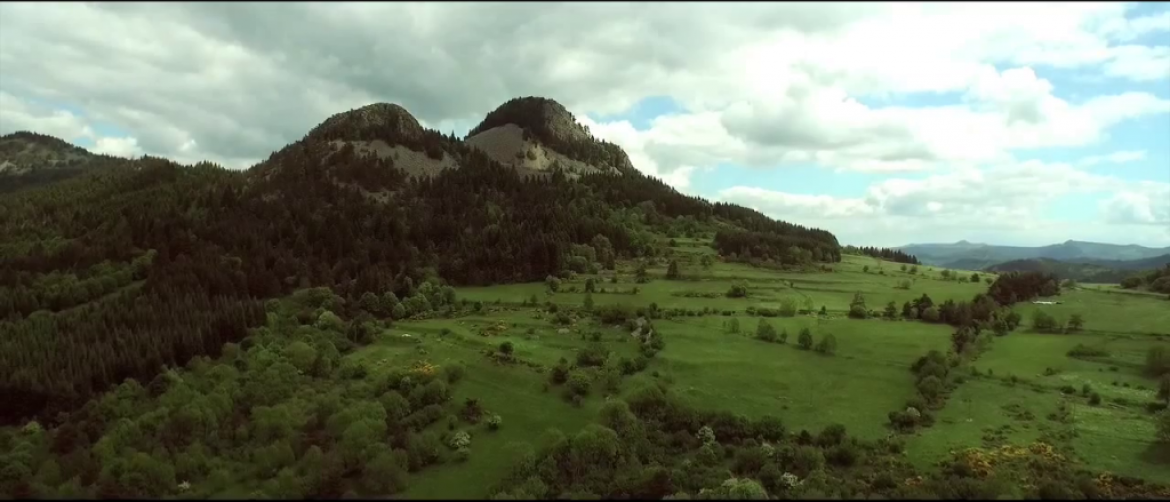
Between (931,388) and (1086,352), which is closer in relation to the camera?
(931,388)

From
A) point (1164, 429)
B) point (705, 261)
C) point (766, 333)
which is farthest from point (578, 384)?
point (705, 261)

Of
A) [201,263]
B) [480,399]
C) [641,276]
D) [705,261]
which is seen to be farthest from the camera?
[705,261]

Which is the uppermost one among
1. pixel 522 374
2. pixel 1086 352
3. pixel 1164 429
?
pixel 1086 352

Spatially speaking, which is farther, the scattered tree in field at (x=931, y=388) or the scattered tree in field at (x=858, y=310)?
the scattered tree in field at (x=858, y=310)

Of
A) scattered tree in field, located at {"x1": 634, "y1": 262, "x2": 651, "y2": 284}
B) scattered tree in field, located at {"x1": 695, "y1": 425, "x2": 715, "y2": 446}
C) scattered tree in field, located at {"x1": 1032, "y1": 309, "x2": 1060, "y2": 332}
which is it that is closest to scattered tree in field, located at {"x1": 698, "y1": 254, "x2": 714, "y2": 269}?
scattered tree in field, located at {"x1": 634, "y1": 262, "x2": 651, "y2": 284}

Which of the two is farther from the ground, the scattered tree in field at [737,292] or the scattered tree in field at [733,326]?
the scattered tree in field at [737,292]

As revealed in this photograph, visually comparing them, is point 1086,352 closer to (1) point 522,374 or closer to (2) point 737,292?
(2) point 737,292

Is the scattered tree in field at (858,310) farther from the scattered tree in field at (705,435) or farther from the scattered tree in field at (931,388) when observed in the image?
the scattered tree in field at (705,435)

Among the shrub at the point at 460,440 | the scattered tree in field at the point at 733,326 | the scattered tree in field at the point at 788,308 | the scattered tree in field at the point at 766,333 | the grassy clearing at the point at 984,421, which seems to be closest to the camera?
the grassy clearing at the point at 984,421

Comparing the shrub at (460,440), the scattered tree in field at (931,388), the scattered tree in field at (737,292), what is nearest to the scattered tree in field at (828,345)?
the scattered tree in field at (931,388)
